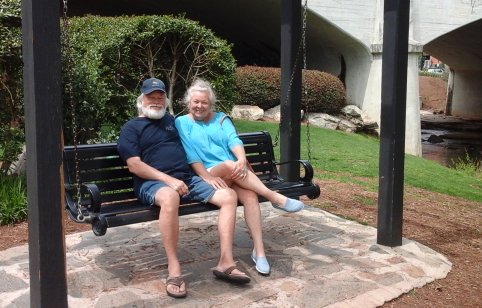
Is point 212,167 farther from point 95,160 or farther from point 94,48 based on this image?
point 94,48

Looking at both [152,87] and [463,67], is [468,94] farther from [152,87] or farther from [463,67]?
[152,87]

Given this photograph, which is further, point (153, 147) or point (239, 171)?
point (239, 171)

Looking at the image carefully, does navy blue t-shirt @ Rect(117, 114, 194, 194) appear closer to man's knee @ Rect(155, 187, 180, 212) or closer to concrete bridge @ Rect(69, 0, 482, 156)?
man's knee @ Rect(155, 187, 180, 212)

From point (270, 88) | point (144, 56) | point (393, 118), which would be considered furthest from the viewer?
point (270, 88)

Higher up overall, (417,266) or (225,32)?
(225,32)

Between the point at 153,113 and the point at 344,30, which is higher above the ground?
the point at 344,30

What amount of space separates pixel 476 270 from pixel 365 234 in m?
0.93

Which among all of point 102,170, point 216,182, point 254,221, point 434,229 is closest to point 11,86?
point 102,170

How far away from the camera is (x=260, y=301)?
3.53m

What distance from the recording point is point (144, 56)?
29.5 ft

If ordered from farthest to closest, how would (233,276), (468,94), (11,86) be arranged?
(468,94), (11,86), (233,276)

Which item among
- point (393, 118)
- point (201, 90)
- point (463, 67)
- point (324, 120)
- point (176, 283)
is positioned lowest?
point (176, 283)

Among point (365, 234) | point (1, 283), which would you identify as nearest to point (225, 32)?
point (365, 234)

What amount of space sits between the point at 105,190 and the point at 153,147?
0.49 m
